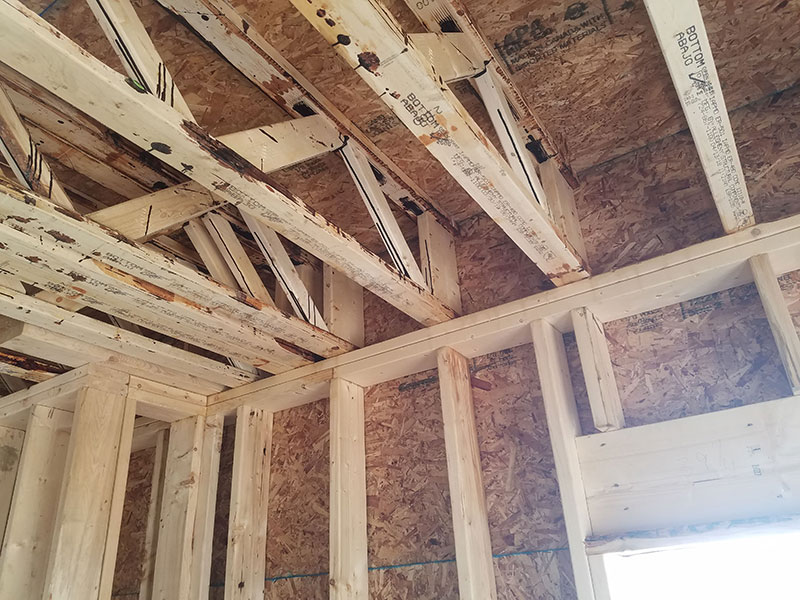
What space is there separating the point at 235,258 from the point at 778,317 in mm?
1970

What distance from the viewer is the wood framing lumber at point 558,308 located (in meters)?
2.05

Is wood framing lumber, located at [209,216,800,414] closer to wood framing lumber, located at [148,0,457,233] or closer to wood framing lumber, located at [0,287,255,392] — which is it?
wood framing lumber, located at [0,287,255,392]

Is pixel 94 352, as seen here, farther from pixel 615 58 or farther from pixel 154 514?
pixel 615 58

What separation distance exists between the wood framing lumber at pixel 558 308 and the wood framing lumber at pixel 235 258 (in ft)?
1.77

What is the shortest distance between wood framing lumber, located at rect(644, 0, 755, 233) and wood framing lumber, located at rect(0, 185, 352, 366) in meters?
1.59

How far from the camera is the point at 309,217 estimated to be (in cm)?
192

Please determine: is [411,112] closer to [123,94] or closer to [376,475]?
[123,94]

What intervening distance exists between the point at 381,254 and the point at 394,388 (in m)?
0.70

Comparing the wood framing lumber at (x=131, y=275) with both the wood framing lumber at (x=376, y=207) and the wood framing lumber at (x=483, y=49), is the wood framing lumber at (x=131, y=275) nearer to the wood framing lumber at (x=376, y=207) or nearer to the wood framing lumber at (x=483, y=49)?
the wood framing lumber at (x=376, y=207)

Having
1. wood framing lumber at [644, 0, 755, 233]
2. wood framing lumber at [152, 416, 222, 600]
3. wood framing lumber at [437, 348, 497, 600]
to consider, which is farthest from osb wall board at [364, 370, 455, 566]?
wood framing lumber at [644, 0, 755, 233]

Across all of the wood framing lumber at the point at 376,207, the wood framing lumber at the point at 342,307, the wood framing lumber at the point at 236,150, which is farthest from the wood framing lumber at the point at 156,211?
the wood framing lumber at the point at 342,307

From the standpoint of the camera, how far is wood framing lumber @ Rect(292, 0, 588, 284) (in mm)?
1265

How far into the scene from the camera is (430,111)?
1.51 meters

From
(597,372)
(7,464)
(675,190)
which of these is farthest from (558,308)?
(7,464)
